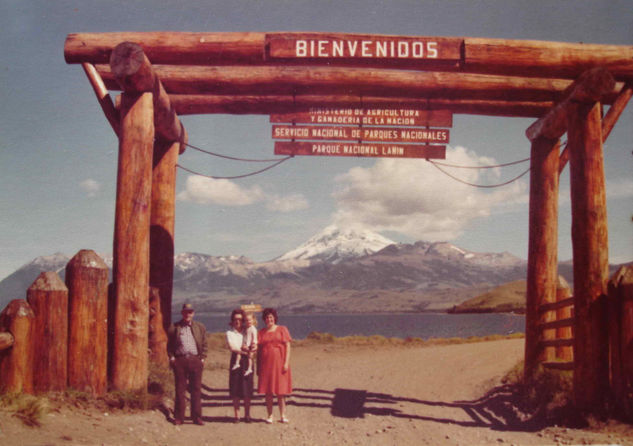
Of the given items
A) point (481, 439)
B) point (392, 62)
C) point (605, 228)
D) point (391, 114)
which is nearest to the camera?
point (481, 439)

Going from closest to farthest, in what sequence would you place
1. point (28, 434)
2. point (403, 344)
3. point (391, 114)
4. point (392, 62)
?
point (28, 434) < point (392, 62) < point (391, 114) < point (403, 344)

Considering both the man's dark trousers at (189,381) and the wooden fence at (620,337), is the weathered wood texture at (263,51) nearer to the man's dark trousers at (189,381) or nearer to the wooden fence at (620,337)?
the wooden fence at (620,337)

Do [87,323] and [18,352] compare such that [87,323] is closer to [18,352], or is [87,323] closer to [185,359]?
[18,352]

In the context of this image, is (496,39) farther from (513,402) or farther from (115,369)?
(115,369)

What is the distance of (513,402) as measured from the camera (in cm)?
1065

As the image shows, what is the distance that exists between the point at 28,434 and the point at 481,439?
5.59 metres

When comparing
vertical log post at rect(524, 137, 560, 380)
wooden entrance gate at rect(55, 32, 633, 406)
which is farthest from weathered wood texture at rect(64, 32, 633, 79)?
vertical log post at rect(524, 137, 560, 380)

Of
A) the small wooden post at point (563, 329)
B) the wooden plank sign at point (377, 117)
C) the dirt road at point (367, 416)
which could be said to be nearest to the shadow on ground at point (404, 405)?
the dirt road at point (367, 416)

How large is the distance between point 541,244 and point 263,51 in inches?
243

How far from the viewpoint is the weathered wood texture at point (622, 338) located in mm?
7914

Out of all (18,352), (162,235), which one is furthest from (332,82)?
(18,352)

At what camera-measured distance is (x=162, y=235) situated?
11727 mm

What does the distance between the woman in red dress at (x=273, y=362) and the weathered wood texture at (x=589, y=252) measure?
13.8 feet

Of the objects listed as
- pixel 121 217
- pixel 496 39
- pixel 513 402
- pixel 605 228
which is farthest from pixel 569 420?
pixel 121 217
